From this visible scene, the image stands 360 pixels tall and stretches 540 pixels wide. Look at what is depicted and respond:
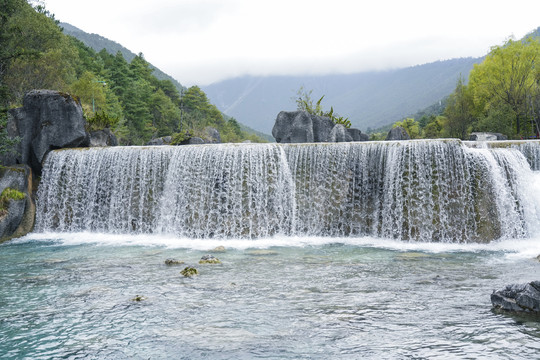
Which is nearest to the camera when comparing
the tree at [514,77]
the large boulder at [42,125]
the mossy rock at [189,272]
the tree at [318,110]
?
the mossy rock at [189,272]

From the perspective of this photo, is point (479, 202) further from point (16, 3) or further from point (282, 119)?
point (16, 3)

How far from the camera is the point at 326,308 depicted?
668 centimetres

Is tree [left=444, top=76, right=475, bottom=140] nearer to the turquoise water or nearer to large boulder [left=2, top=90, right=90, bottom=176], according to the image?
the turquoise water

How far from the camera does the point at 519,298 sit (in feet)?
20.2

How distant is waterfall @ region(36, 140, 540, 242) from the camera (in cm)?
1333

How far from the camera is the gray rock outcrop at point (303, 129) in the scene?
25625mm

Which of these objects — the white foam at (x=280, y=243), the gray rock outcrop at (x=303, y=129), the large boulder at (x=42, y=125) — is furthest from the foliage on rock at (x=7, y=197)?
the gray rock outcrop at (x=303, y=129)

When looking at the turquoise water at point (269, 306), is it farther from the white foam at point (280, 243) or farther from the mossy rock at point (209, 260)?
the white foam at point (280, 243)

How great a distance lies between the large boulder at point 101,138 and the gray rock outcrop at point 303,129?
940 cm

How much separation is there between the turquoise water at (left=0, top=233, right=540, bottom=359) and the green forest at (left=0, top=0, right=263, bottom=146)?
34.4ft

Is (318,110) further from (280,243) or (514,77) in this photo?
(280,243)

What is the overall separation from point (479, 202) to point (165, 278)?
31.7ft

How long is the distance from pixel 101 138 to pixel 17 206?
21.2 feet

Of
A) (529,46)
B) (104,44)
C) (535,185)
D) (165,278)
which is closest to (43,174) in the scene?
(165,278)
